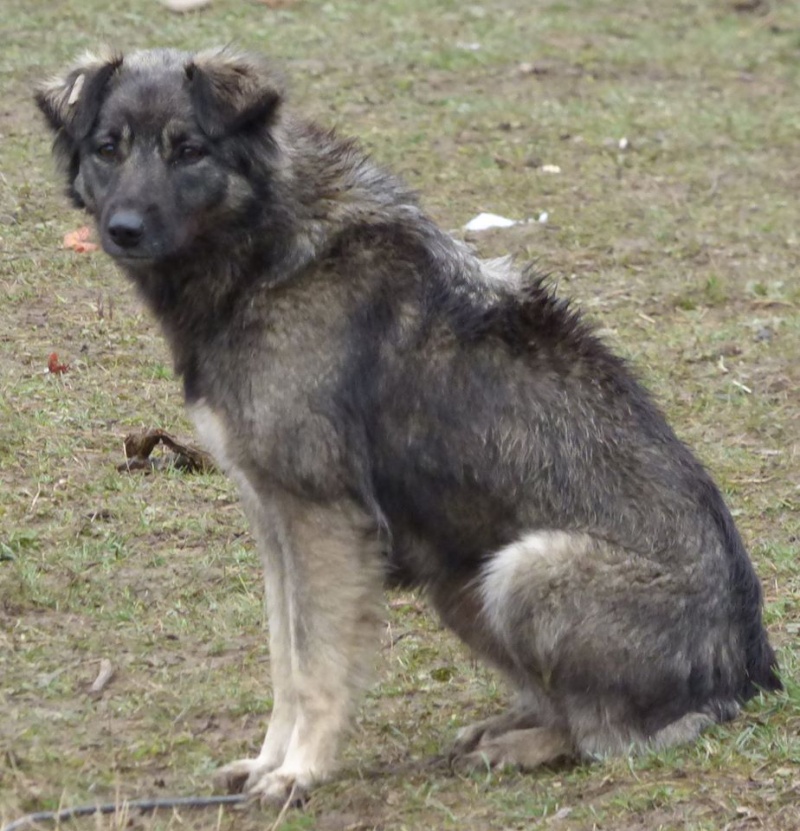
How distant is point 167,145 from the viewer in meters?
4.93

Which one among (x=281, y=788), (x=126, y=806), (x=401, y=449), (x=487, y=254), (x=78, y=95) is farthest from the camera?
(x=487, y=254)

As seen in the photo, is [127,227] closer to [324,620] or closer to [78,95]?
[78,95]

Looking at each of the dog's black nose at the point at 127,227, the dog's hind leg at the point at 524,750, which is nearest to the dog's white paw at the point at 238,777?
the dog's hind leg at the point at 524,750

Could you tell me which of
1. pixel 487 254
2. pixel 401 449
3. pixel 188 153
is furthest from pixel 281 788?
pixel 487 254

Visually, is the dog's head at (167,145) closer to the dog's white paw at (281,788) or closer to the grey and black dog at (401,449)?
the grey and black dog at (401,449)

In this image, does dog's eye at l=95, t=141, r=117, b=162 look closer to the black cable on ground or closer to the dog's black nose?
the dog's black nose

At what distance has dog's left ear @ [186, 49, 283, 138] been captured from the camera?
4.94 m

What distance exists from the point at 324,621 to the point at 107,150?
1642 mm

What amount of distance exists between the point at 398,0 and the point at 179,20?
2.21 meters

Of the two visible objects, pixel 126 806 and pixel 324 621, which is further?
pixel 324 621

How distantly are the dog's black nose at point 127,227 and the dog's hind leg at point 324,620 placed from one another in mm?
934

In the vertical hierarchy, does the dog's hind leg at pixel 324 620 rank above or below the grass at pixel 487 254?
above

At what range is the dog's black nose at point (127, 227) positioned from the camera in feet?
15.8

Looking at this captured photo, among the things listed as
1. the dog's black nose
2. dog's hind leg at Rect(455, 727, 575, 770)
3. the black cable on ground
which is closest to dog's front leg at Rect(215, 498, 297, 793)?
the black cable on ground
